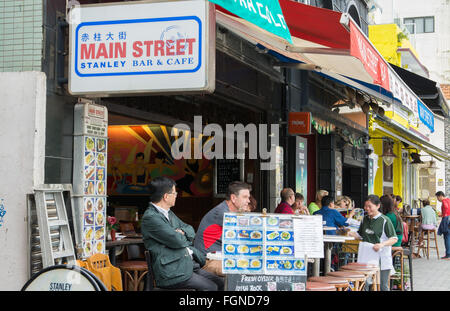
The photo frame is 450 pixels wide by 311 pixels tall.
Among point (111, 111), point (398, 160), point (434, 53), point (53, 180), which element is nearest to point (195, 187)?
point (111, 111)

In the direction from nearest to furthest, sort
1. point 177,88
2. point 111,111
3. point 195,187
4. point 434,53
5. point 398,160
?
point 177,88, point 111,111, point 195,187, point 398,160, point 434,53

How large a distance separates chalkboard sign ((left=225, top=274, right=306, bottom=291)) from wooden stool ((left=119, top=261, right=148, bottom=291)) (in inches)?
108

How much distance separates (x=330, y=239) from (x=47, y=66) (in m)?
4.64

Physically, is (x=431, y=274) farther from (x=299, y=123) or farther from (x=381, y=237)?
(x=381, y=237)

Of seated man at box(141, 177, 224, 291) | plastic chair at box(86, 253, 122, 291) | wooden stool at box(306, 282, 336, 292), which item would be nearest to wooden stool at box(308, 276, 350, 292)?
wooden stool at box(306, 282, 336, 292)

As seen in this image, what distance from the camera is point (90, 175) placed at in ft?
21.9

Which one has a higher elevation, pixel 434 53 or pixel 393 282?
pixel 434 53

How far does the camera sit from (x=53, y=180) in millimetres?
6352

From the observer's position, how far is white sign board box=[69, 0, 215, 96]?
5715mm

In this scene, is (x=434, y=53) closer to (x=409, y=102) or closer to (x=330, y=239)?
(x=409, y=102)

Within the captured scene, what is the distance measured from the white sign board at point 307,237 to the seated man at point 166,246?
1090 mm

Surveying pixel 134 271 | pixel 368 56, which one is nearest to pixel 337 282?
pixel 368 56

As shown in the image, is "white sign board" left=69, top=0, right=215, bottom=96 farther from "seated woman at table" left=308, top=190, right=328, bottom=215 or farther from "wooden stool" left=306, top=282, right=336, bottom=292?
"seated woman at table" left=308, top=190, right=328, bottom=215

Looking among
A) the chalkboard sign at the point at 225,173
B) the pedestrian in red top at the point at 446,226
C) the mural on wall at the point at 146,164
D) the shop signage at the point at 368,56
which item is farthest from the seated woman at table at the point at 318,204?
the shop signage at the point at 368,56
